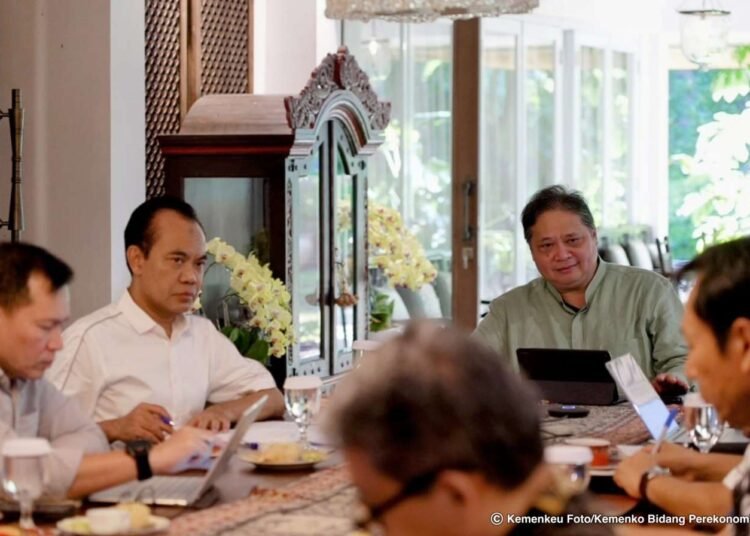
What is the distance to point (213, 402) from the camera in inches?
149

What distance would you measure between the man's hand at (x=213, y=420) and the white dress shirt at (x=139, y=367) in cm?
12

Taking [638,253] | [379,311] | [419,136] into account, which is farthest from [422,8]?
[638,253]

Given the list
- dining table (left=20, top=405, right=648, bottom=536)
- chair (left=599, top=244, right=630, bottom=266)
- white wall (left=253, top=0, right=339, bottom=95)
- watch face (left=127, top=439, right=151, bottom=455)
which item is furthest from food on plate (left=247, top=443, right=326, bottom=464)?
chair (left=599, top=244, right=630, bottom=266)

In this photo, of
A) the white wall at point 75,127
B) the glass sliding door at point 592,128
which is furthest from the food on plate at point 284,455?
the glass sliding door at point 592,128

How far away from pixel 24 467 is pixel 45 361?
434mm

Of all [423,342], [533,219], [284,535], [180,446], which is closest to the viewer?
[423,342]

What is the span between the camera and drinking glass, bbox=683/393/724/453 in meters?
2.95

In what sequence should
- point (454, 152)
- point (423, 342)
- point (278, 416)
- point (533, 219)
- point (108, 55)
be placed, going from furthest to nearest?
point (454, 152) → point (108, 55) → point (533, 219) → point (278, 416) → point (423, 342)

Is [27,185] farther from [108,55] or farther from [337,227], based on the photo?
[337,227]

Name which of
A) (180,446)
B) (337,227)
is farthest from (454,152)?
(180,446)

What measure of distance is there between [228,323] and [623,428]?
2.15 m

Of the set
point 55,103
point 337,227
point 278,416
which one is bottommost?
point 278,416

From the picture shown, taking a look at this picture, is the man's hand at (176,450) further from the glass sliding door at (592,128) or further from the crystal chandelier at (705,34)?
the glass sliding door at (592,128)

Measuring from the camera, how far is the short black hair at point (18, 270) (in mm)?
2588
